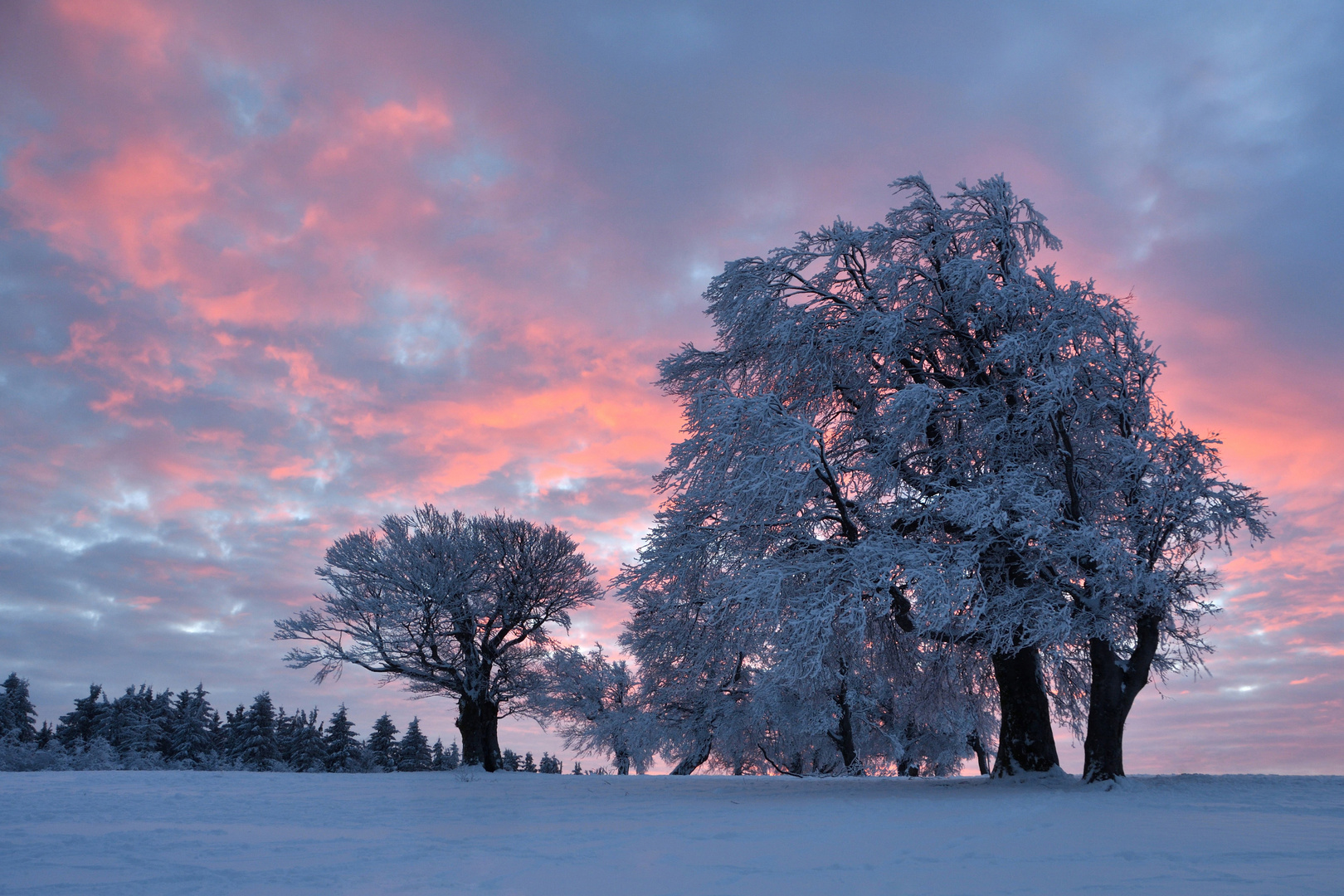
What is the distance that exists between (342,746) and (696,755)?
39.7 metres

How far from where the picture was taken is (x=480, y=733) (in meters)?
24.2

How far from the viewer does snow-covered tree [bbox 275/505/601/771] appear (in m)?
23.3

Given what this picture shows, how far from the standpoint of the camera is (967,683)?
596 inches

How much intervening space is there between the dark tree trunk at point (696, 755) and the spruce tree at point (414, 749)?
38946 mm

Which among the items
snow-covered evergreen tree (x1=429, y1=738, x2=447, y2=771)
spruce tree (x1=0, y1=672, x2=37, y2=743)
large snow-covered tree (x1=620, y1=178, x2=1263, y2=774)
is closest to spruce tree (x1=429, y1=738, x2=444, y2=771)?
snow-covered evergreen tree (x1=429, y1=738, x2=447, y2=771)

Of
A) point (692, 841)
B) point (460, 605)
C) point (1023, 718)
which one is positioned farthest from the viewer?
point (460, 605)

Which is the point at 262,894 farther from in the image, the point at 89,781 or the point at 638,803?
the point at 89,781

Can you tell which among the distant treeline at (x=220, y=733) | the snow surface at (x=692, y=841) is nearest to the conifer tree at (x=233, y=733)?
the distant treeline at (x=220, y=733)

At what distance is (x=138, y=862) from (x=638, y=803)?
6319 millimetres

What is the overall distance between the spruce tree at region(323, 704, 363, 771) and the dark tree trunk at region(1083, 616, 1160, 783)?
5562 cm

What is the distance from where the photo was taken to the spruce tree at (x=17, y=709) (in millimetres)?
53969

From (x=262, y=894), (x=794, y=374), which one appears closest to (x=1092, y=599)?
(x=794, y=374)

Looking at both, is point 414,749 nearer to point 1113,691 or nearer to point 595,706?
point 595,706

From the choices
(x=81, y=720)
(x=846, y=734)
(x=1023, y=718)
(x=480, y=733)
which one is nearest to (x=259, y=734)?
(x=81, y=720)
